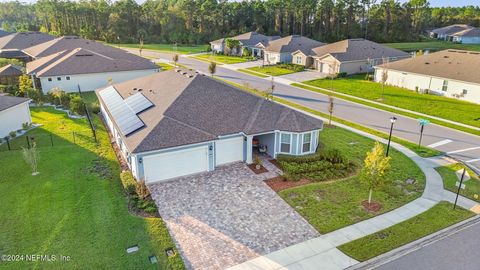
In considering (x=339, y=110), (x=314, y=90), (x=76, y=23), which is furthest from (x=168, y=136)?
(x=76, y=23)

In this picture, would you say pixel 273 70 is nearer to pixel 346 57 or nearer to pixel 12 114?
pixel 346 57

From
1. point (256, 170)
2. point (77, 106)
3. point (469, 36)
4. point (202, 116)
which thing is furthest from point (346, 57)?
point (469, 36)

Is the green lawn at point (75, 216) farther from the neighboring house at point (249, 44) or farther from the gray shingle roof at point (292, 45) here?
the neighboring house at point (249, 44)

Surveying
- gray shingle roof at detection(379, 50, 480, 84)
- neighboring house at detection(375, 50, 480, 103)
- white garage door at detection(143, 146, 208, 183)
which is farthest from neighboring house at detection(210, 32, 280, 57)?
white garage door at detection(143, 146, 208, 183)

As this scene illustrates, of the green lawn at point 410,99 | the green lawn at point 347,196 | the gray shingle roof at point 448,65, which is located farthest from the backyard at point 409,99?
the green lawn at point 347,196

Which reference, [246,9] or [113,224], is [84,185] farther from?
[246,9]

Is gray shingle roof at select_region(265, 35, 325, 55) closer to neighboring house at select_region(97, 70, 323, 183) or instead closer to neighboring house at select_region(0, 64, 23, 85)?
neighboring house at select_region(97, 70, 323, 183)
